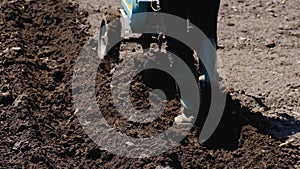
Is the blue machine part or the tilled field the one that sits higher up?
the blue machine part

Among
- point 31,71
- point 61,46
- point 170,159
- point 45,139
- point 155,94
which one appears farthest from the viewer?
point 61,46

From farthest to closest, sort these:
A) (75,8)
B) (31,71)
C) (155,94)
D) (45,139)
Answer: (75,8) → (31,71) → (155,94) → (45,139)

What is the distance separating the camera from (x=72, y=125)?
5.43 meters

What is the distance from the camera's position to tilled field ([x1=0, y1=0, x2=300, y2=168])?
4941 mm

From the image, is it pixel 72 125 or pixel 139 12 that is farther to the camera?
pixel 139 12

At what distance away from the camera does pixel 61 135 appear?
→ 5.34 meters

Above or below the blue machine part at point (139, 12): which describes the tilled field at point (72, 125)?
below

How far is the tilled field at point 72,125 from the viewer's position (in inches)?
195

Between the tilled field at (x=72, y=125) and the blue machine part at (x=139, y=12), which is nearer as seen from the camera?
the tilled field at (x=72, y=125)

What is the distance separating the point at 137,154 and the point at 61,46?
6.96 ft

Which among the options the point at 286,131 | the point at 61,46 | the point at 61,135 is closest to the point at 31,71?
the point at 61,46

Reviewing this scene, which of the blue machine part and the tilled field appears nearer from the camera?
the tilled field

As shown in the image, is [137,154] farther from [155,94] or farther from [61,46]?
[61,46]

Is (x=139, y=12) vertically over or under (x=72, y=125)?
over
